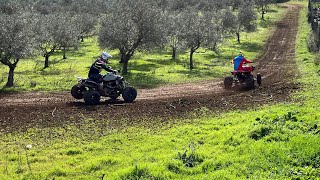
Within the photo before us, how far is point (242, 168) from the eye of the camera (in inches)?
411

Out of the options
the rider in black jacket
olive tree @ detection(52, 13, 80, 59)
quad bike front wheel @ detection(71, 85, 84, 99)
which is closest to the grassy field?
the rider in black jacket

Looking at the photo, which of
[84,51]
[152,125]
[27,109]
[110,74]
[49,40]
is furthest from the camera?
[84,51]

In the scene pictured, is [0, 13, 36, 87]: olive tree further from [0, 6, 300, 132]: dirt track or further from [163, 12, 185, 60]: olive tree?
[163, 12, 185, 60]: olive tree

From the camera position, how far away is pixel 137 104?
60.1 feet

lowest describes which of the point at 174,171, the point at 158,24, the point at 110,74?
the point at 174,171

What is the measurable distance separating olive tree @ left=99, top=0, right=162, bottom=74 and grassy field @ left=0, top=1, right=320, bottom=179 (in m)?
19.6

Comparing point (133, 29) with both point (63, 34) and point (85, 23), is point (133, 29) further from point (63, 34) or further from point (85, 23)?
point (85, 23)

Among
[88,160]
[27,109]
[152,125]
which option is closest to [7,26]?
[27,109]

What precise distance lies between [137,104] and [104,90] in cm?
179

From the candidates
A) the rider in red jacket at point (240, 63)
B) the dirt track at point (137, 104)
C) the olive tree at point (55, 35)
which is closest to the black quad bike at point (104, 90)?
the dirt track at point (137, 104)

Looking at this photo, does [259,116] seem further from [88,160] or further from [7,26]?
[7,26]

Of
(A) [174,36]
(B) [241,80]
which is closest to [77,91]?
(B) [241,80]

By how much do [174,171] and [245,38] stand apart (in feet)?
194

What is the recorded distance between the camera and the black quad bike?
1791 centimetres
